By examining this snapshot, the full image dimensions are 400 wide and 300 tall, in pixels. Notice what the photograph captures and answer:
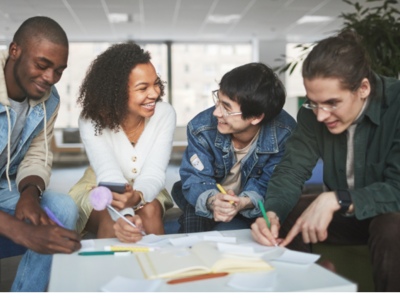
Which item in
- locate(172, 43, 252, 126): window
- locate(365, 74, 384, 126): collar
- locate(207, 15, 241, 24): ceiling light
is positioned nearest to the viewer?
locate(365, 74, 384, 126): collar

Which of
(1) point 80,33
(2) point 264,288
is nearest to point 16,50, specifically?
(2) point 264,288

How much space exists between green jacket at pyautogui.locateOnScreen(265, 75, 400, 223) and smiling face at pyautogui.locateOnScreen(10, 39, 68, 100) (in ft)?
3.45

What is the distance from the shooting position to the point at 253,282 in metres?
0.84

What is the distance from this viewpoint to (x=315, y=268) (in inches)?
36.9

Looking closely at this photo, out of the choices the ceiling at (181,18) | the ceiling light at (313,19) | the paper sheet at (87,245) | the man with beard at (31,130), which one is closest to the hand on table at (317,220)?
the paper sheet at (87,245)

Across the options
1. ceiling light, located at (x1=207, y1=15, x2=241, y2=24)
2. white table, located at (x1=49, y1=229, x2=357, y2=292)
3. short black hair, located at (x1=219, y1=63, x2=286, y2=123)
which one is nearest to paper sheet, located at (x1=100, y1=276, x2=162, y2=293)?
white table, located at (x1=49, y1=229, x2=357, y2=292)

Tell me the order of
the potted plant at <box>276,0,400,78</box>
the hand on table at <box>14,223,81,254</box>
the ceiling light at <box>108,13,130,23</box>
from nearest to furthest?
the hand on table at <box>14,223,81,254</box>, the potted plant at <box>276,0,400,78</box>, the ceiling light at <box>108,13,130,23</box>

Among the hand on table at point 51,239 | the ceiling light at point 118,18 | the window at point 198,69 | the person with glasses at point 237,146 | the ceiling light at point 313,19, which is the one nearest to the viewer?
the hand on table at point 51,239

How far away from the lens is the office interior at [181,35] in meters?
6.95

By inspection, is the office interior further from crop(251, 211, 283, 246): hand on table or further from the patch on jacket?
crop(251, 211, 283, 246): hand on table

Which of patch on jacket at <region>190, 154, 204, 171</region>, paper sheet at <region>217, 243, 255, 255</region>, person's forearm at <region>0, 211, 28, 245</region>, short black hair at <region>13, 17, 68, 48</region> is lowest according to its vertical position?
paper sheet at <region>217, 243, 255, 255</region>

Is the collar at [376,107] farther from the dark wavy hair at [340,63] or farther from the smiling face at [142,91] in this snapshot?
the smiling face at [142,91]

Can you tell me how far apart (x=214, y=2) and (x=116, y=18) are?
2137 millimetres

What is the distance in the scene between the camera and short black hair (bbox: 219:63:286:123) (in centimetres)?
180
